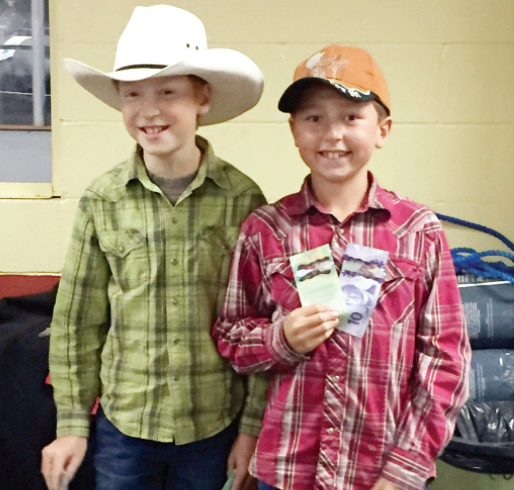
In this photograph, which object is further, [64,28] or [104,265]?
[64,28]

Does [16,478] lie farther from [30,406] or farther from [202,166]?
[202,166]

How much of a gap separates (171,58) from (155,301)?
1.46ft

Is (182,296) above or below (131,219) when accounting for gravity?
below

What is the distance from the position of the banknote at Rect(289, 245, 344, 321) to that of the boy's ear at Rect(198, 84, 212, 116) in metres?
0.35

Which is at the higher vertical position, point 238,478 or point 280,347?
point 280,347

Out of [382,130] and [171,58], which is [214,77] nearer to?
[171,58]

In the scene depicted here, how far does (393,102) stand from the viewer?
1.76m

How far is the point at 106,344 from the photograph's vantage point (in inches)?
44.6

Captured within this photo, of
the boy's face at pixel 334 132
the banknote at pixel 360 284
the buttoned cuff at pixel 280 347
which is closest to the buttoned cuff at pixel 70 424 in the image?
the buttoned cuff at pixel 280 347

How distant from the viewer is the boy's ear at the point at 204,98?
3.52 ft

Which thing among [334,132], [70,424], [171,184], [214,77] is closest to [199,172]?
[171,184]

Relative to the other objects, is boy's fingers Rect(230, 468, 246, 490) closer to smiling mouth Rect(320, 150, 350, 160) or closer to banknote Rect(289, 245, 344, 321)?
banknote Rect(289, 245, 344, 321)

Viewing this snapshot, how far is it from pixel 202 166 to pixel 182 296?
0.82 ft

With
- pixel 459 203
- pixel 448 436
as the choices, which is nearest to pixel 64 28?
pixel 459 203
